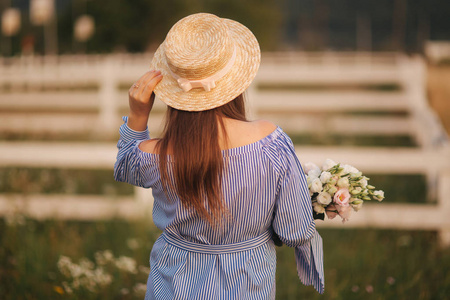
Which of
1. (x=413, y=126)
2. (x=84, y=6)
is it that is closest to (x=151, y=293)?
(x=413, y=126)

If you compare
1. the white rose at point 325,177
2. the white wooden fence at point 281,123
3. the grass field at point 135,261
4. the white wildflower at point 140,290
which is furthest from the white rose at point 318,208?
the white wooden fence at point 281,123

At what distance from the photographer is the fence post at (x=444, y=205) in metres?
4.03

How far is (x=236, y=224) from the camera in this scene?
189 cm

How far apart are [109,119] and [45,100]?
1.67 metres

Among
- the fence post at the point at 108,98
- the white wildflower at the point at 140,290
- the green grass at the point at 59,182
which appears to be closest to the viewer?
the white wildflower at the point at 140,290

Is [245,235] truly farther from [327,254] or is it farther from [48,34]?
[48,34]

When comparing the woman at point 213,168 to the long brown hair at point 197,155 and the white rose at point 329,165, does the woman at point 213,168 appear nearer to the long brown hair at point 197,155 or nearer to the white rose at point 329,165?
the long brown hair at point 197,155

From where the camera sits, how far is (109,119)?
866cm

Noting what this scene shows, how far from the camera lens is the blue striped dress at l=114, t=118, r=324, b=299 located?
1.83 meters

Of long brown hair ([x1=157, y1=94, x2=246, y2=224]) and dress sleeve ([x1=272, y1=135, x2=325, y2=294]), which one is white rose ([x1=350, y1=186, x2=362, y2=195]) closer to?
dress sleeve ([x1=272, y1=135, x2=325, y2=294])

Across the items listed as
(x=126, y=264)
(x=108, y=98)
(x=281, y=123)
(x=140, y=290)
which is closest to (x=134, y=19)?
(x=108, y=98)

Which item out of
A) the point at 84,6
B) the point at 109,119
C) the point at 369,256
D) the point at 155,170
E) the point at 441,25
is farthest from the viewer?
the point at 441,25

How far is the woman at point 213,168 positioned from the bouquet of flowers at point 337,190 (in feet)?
0.59

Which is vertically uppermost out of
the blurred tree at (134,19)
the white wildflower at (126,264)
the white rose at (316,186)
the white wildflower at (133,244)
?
the blurred tree at (134,19)
